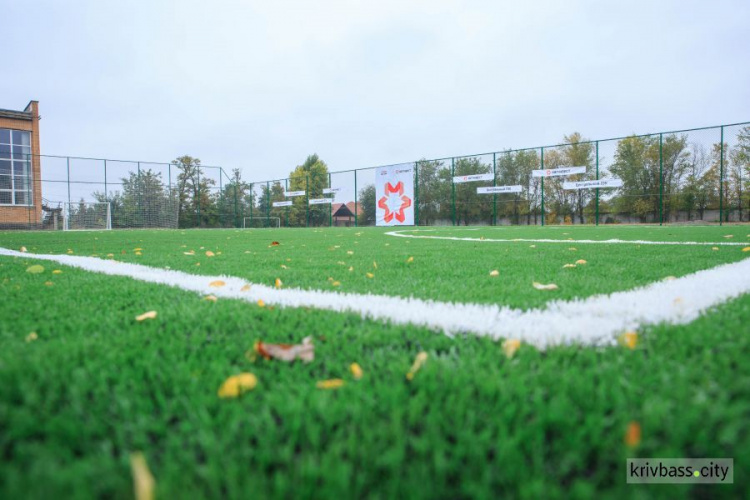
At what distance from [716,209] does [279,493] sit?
1853 centimetres

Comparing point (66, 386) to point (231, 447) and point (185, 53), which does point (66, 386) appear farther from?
point (185, 53)

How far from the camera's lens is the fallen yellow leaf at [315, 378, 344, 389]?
0.80m

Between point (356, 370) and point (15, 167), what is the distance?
27150 mm

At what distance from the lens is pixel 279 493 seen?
488 mm

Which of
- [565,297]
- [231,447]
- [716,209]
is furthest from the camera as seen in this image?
[716,209]

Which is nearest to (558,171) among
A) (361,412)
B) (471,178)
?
(471,178)

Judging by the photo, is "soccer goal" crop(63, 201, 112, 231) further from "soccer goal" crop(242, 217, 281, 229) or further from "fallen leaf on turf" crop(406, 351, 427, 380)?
"fallen leaf on turf" crop(406, 351, 427, 380)

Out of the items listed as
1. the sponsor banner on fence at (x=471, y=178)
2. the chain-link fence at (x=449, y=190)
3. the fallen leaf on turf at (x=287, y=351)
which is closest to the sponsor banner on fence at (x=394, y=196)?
the chain-link fence at (x=449, y=190)

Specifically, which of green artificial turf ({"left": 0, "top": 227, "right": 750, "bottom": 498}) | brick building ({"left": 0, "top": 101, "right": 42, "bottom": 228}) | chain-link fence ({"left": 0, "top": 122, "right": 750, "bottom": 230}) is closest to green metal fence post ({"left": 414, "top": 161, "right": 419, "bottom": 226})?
chain-link fence ({"left": 0, "top": 122, "right": 750, "bottom": 230})

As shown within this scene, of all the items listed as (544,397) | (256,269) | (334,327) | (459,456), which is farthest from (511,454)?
(256,269)

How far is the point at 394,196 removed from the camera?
20.2 m

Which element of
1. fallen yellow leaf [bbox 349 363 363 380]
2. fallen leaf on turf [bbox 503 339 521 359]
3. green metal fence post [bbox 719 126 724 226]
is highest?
green metal fence post [bbox 719 126 724 226]

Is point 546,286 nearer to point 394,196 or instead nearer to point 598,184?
point 598,184

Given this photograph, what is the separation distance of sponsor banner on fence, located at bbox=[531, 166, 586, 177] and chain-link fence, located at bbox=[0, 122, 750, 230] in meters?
0.04
